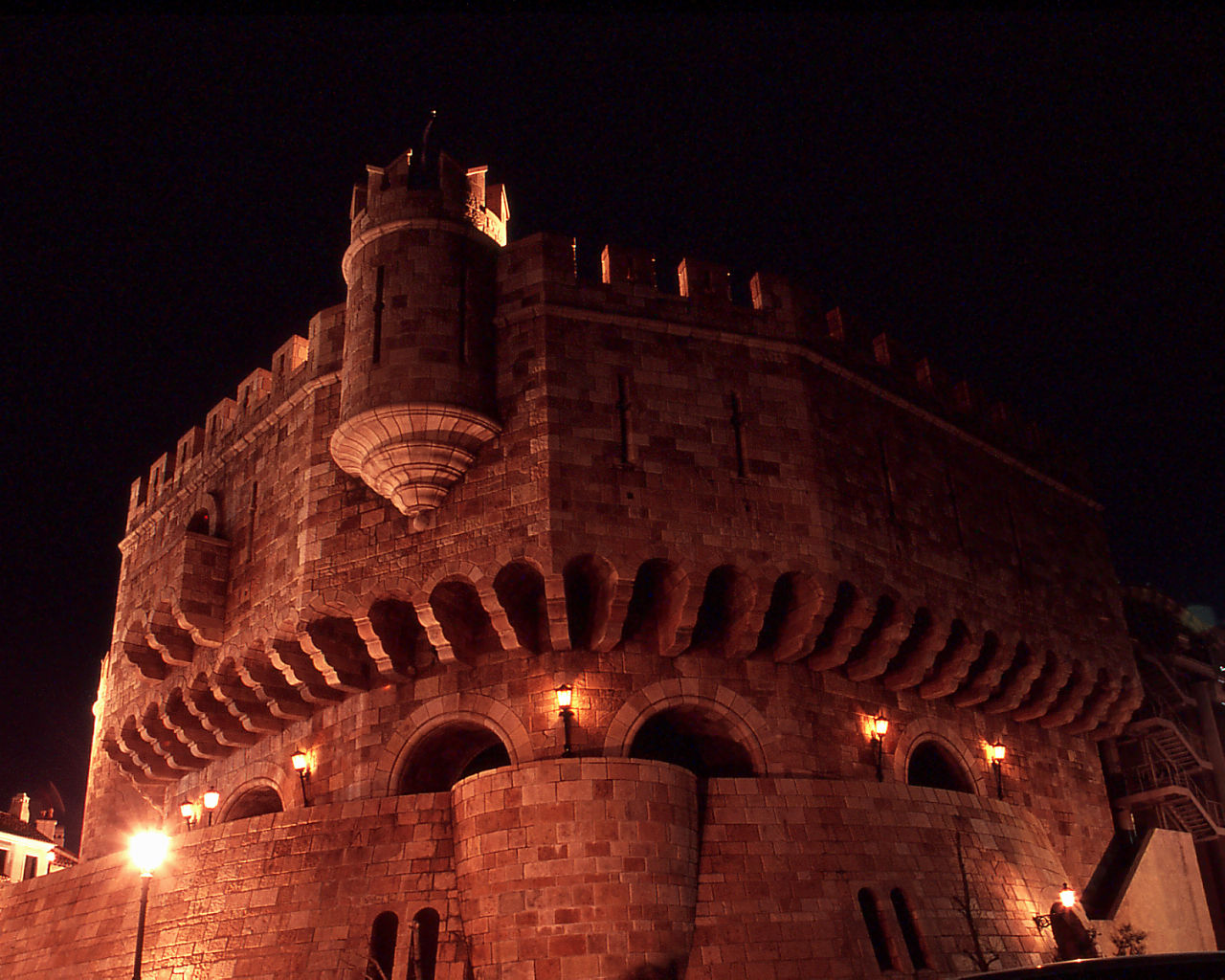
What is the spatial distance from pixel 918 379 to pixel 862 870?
32.1ft

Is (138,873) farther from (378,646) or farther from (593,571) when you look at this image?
(593,571)

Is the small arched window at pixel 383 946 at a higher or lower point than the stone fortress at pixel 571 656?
lower

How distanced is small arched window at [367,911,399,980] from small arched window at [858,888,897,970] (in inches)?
240

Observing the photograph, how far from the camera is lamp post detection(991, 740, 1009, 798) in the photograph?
1983 centimetres

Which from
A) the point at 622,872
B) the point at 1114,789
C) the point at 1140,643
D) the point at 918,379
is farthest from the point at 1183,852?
the point at 622,872

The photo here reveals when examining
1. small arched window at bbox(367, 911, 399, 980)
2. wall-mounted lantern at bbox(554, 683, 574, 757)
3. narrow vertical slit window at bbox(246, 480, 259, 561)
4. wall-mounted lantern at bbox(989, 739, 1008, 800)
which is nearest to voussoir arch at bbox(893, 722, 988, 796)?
wall-mounted lantern at bbox(989, 739, 1008, 800)

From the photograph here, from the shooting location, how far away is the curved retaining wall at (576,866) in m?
13.5

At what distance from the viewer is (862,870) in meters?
15.5

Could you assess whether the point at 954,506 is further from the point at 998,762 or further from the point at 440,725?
the point at 440,725

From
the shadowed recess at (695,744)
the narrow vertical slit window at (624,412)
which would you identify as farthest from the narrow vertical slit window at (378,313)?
the shadowed recess at (695,744)

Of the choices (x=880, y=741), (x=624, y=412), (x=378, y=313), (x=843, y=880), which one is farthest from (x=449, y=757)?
(x=378, y=313)

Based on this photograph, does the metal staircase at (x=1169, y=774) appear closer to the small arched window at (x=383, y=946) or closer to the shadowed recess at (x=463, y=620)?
the shadowed recess at (x=463, y=620)

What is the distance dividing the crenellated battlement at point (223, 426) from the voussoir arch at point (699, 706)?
819cm

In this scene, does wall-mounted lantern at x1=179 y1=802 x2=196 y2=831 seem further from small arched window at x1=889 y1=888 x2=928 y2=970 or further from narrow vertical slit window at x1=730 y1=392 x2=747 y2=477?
small arched window at x1=889 y1=888 x2=928 y2=970
